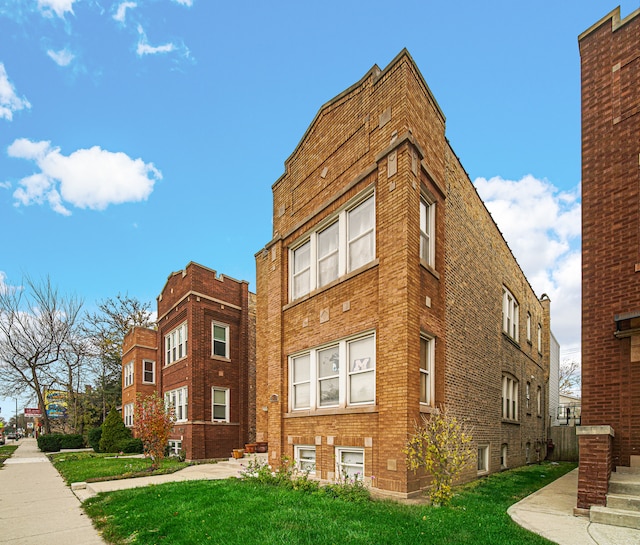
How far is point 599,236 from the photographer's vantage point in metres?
9.04

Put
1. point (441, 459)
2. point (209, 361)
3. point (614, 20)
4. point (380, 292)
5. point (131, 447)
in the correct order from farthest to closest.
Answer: point (131, 447), point (209, 361), point (380, 292), point (614, 20), point (441, 459)

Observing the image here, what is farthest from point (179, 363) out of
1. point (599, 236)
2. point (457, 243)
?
point (599, 236)

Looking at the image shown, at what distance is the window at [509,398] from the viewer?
1656 centimetres

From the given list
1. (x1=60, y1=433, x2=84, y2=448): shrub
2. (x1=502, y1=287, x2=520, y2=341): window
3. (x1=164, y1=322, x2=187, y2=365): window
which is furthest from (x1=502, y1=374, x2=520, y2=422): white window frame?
(x1=60, y1=433, x2=84, y2=448): shrub

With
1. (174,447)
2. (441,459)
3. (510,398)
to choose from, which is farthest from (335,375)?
(174,447)

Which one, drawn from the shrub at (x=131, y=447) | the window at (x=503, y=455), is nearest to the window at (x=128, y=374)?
the shrub at (x=131, y=447)

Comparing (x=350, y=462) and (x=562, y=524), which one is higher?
(x=562, y=524)

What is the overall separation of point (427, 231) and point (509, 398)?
908 centimetres

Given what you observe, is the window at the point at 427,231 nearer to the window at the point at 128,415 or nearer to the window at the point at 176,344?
the window at the point at 176,344

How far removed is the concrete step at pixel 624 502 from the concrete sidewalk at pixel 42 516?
7.50 metres

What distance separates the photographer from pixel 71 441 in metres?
34.5

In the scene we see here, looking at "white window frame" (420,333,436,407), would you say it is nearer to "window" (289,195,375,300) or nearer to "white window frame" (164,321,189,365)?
"window" (289,195,375,300)

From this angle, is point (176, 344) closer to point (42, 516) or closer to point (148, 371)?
point (148, 371)

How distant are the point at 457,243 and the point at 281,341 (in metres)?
5.68
